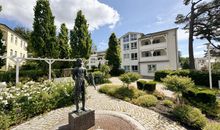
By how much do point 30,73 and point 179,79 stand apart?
1652cm

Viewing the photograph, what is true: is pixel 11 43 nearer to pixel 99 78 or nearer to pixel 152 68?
pixel 99 78

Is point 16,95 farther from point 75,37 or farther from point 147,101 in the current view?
point 75,37

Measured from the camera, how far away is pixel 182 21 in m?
21.4

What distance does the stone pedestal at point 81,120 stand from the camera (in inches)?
175

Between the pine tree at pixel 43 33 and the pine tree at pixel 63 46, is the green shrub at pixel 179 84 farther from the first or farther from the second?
the pine tree at pixel 63 46

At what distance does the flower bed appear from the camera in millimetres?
5359

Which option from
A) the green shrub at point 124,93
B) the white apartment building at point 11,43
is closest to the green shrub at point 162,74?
the green shrub at point 124,93

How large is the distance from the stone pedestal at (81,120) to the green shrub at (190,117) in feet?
13.3

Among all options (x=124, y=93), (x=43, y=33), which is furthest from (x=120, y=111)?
(x=43, y=33)

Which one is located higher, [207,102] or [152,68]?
[152,68]

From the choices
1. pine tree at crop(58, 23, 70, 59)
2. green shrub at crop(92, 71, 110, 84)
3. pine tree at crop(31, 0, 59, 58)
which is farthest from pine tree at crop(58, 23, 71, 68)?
green shrub at crop(92, 71, 110, 84)

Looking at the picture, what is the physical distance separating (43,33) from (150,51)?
20882 mm

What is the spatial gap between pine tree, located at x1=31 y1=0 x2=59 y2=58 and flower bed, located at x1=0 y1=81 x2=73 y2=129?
30.5 ft

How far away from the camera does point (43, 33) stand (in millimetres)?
15414
